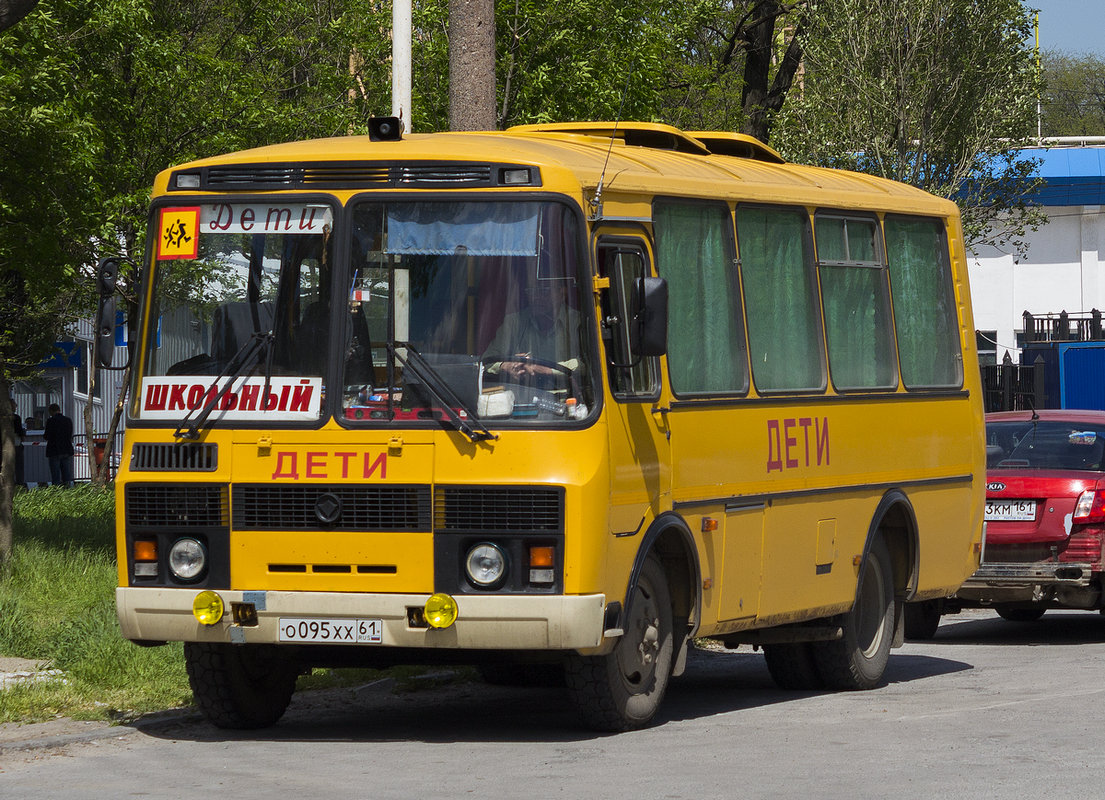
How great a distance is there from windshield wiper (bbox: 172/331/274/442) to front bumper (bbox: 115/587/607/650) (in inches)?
29.3

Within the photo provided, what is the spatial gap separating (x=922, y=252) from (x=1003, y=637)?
4.01m

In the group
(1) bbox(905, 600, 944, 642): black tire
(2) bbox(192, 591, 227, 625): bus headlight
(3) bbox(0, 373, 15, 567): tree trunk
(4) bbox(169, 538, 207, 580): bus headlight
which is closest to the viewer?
(2) bbox(192, 591, 227, 625): bus headlight

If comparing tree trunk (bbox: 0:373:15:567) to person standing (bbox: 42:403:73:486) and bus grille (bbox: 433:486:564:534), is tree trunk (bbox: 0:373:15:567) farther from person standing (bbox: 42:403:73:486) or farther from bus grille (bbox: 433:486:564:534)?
person standing (bbox: 42:403:73:486)

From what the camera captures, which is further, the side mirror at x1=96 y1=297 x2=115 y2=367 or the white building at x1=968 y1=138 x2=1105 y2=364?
the white building at x1=968 y1=138 x2=1105 y2=364

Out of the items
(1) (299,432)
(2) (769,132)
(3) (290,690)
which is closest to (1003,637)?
(3) (290,690)

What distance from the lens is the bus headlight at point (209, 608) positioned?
894cm

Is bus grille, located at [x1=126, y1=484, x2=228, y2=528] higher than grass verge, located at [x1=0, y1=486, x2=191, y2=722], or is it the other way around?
bus grille, located at [x1=126, y1=484, x2=228, y2=528]

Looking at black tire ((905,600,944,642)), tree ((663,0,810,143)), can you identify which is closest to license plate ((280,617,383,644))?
black tire ((905,600,944,642))

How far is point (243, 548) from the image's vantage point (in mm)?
8961

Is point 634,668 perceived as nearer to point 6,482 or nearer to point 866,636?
point 866,636

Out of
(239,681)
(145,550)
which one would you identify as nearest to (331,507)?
(145,550)

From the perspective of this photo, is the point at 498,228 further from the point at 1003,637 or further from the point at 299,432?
the point at 1003,637

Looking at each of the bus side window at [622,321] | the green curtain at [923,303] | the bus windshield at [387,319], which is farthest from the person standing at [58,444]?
the bus side window at [622,321]

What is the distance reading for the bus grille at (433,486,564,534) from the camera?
340 inches
